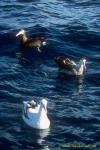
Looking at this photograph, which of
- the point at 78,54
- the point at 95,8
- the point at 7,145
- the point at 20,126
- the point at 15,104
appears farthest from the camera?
the point at 95,8

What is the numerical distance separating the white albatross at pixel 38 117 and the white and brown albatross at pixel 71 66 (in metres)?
5.44

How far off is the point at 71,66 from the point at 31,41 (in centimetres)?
456

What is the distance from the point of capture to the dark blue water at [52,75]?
2281cm

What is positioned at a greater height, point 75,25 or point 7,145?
point 75,25

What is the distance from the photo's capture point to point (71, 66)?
28.7m

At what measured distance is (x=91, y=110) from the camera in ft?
81.4

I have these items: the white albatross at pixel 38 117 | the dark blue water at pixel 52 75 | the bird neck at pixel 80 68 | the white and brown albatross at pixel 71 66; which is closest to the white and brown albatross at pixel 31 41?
the dark blue water at pixel 52 75

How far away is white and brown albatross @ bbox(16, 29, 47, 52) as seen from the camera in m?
31.8

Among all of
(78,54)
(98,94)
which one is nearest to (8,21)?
(78,54)

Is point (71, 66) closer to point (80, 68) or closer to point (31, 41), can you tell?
point (80, 68)

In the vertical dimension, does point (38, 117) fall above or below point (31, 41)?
below

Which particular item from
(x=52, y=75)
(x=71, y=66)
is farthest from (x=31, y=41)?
(x=52, y=75)

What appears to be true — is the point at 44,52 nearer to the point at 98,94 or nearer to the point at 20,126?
the point at 98,94

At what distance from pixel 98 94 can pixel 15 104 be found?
4.11 m
